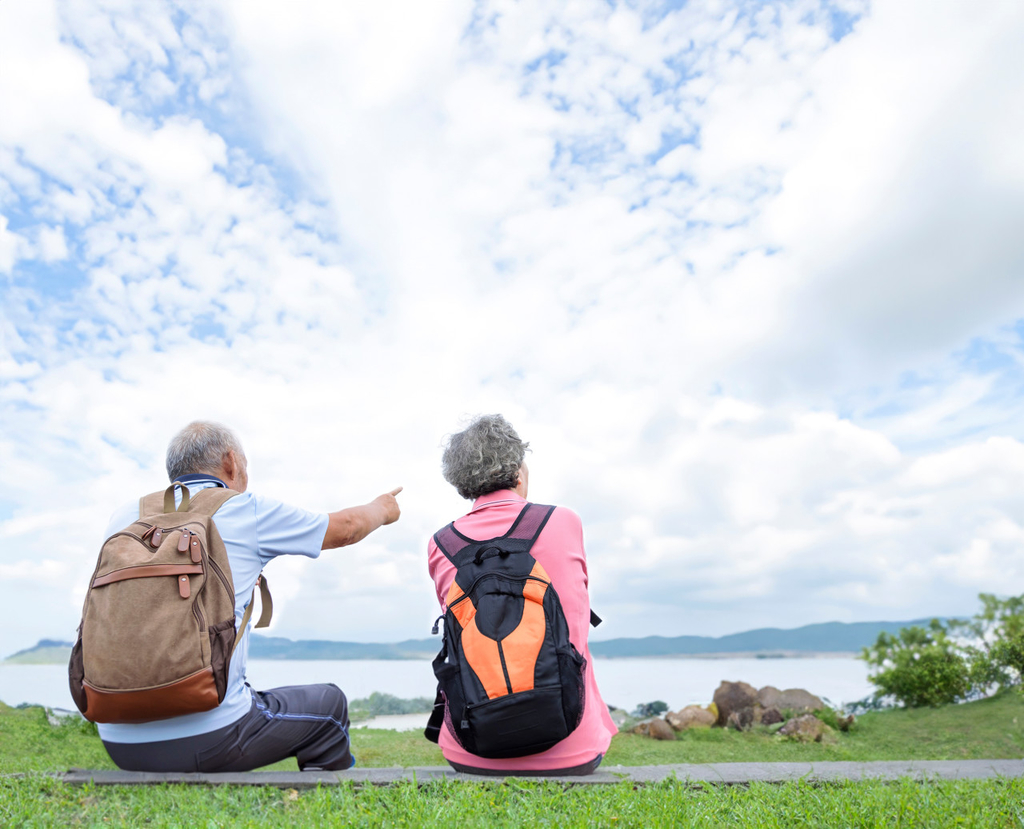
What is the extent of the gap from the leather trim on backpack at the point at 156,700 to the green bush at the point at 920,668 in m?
9.23

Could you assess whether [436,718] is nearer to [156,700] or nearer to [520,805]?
[520,805]

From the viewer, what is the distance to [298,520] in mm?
3555

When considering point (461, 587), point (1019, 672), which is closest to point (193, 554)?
point (461, 587)

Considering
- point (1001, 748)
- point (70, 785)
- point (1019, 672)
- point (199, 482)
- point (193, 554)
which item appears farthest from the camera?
point (1019, 672)

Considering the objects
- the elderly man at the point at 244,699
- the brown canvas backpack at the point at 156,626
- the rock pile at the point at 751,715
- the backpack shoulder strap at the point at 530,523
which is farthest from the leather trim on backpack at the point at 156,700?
the rock pile at the point at 751,715

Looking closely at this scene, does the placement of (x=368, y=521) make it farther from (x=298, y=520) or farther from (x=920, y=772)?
(x=920, y=772)

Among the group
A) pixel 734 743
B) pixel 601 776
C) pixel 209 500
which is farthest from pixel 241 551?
pixel 734 743

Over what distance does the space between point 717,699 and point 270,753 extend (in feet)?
23.4

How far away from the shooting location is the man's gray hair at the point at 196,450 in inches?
150

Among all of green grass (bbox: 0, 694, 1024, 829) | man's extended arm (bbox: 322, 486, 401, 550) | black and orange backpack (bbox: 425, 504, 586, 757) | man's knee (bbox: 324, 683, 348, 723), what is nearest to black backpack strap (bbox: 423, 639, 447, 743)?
black and orange backpack (bbox: 425, 504, 586, 757)

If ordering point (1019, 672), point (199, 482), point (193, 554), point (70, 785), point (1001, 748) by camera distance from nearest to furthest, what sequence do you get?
point (193, 554), point (70, 785), point (199, 482), point (1001, 748), point (1019, 672)

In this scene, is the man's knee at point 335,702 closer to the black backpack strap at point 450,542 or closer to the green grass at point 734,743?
the black backpack strap at point 450,542

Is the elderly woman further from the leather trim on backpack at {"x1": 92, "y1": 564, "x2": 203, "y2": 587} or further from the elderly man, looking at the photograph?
the leather trim on backpack at {"x1": 92, "y1": 564, "x2": 203, "y2": 587}

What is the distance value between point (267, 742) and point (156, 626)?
89cm
